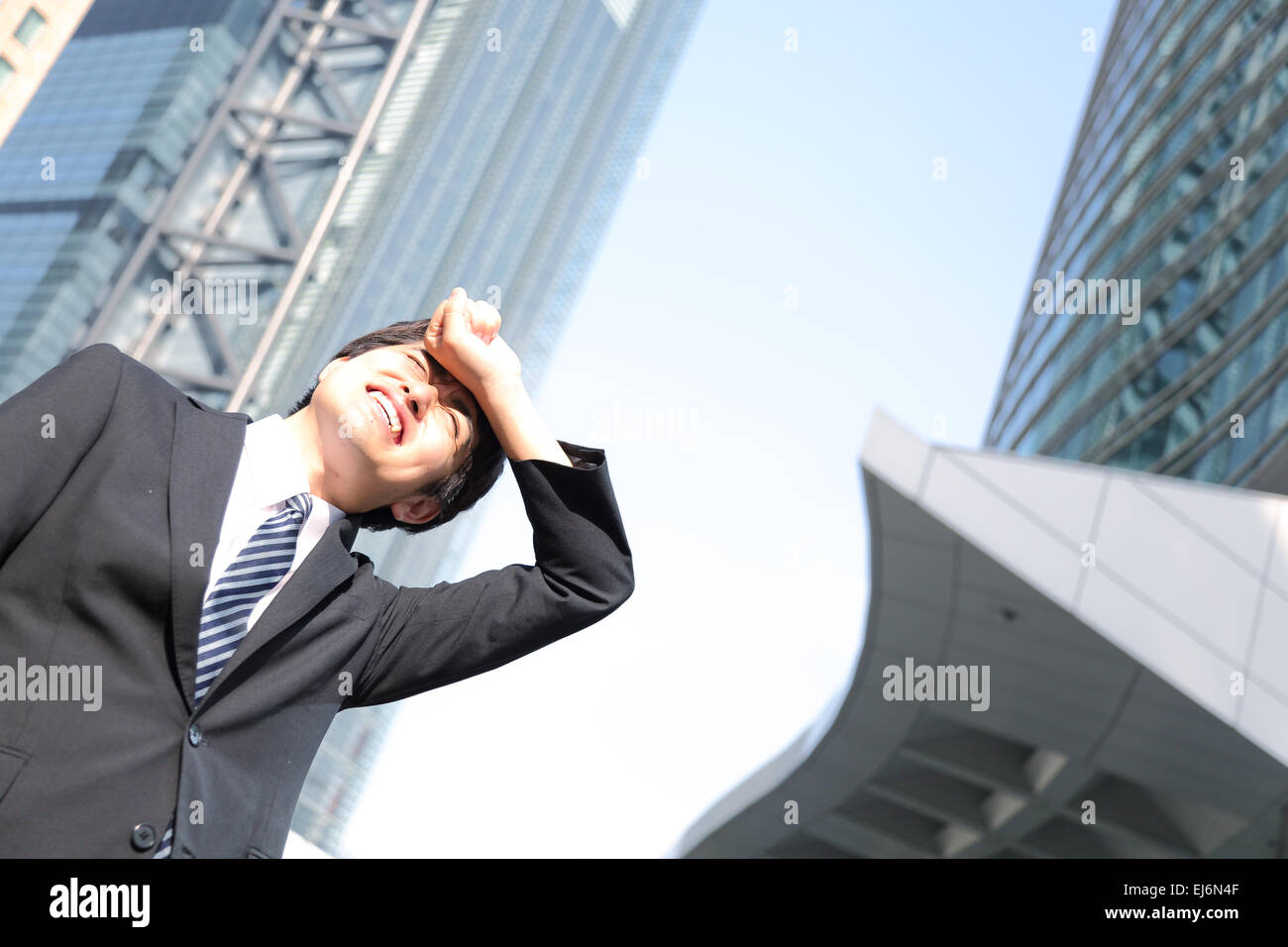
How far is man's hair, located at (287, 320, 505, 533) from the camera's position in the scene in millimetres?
1852

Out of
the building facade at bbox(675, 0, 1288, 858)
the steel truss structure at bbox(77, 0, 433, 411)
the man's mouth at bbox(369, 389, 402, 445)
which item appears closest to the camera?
the man's mouth at bbox(369, 389, 402, 445)

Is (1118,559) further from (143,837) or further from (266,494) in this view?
(143,837)

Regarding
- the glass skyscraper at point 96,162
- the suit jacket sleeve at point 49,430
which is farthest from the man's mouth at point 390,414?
the glass skyscraper at point 96,162

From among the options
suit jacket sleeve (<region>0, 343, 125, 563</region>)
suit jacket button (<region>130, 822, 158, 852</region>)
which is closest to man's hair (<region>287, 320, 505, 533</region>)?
suit jacket sleeve (<region>0, 343, 125, 563</region>)

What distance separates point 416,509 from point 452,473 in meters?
0.08

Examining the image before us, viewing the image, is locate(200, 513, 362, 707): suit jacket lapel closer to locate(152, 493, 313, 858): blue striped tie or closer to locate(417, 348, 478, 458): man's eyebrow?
locate(152, 493, 313, 858): blue striped tie

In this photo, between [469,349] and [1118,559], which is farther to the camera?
[1118,559]

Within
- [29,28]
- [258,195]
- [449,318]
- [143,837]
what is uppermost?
[258,195]

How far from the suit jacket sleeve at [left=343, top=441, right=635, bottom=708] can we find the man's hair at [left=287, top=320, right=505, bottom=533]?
12cm

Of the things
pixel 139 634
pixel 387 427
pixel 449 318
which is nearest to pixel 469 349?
pixel 449 318

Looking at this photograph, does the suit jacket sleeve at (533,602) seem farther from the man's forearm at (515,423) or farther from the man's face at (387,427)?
the man's face at (387,427)

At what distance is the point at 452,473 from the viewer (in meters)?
1.85
